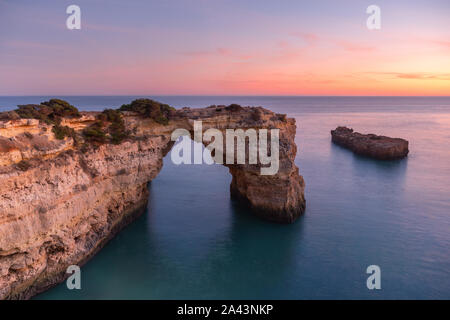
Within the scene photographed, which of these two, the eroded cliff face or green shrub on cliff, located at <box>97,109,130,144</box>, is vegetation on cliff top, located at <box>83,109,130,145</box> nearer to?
green shrub on cliff, located at <box>97,109,130,144</box>

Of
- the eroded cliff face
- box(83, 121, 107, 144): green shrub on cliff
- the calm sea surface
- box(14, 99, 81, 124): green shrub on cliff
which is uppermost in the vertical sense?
box(14, 99, 81, 124): green shrub on cliff

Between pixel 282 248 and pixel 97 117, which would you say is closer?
pixel 97 117

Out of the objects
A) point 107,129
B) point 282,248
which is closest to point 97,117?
point 107,129

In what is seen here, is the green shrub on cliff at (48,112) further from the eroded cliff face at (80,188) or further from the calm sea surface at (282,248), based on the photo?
the calm sea surface at (282,248)

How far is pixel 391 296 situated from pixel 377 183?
19616 mm

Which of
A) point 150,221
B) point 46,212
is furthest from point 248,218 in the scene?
point 46,212

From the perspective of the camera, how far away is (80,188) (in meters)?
15.3

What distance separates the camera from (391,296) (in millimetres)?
13914

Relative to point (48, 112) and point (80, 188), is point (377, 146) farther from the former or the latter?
point (48, 112)

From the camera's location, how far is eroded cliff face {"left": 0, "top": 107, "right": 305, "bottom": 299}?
12.3 meters

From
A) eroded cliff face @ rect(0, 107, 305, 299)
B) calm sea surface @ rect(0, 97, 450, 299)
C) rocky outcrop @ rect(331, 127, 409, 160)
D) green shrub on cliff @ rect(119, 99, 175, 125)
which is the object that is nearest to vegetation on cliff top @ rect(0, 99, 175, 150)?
green shrub on cliff @ rect(119, 99, 175, 125)

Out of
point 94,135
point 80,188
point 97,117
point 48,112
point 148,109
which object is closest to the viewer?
point 80,188

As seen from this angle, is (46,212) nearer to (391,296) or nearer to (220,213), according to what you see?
(220,213)

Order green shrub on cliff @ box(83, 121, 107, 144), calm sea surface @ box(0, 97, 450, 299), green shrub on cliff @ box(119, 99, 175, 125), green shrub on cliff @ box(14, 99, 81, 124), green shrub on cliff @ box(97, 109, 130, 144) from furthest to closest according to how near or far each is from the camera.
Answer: green shrub on cliff @ box(119, 99, 175, 125) < green shrub on cliff @ box(97, 109, 130, 144) < green shrub on cliff @ box(83, 121, 107, 144) < green shrub on cliff @ box(14, 99, 81, 124) < calm sea surface @ box(0, 97, 450, 299)
